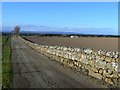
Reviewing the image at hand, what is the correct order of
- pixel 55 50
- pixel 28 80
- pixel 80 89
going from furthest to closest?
pixel 55 50 → pixel 28 80 → pixel 80 89

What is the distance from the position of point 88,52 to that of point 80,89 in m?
4.54

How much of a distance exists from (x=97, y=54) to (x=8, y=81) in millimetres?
5077

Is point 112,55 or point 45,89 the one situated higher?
point 112,55

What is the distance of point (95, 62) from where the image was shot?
14812 mm

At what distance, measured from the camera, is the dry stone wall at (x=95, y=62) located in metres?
12.9

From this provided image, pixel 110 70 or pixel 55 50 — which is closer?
pixel 110 70

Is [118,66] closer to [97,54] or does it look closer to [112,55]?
[112,55]

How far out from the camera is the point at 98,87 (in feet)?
40.4

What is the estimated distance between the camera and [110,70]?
13.0 metres

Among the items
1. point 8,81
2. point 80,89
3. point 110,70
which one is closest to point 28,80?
point 8,81

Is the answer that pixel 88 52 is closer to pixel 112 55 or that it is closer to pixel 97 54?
pixel 97 54

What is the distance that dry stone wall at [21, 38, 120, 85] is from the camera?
12.9m

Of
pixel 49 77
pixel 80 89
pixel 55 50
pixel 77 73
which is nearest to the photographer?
pixel 80 89

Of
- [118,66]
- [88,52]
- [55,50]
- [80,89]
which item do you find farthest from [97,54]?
[55,50]
